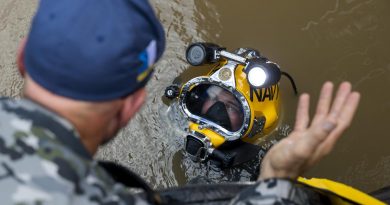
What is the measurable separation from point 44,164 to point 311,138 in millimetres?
726

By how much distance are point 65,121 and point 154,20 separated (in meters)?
0.30

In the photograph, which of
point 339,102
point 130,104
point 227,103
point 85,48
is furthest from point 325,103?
point 227,103

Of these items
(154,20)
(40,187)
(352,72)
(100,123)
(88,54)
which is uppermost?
(352,72)

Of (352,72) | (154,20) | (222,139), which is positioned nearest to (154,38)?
(154,20)

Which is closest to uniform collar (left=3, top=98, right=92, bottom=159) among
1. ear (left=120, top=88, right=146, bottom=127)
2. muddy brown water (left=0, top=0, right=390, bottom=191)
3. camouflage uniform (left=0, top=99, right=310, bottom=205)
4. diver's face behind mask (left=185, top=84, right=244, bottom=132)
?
camouflage uniform (left=0, top=99, right=310, bottom=205)

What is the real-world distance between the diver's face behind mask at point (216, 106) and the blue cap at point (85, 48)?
60.0 inches

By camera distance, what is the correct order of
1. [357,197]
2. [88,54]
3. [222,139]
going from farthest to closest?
[222,139]
[357,197]
[88,54]

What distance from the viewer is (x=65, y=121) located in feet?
3.10

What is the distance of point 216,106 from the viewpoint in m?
2.57

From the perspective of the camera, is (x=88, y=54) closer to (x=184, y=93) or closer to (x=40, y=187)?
(x=40, y=187)

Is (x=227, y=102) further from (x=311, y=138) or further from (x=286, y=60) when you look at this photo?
(x=311, y=138)

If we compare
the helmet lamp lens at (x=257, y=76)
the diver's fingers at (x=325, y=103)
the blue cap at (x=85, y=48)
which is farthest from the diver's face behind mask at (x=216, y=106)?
the blue cap at (x=85, y=48)

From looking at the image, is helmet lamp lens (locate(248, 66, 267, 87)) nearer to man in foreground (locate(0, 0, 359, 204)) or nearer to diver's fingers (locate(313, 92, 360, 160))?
diver's fingers (locate(313, 92, 360, 160))

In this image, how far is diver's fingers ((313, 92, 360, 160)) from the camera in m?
1.37
